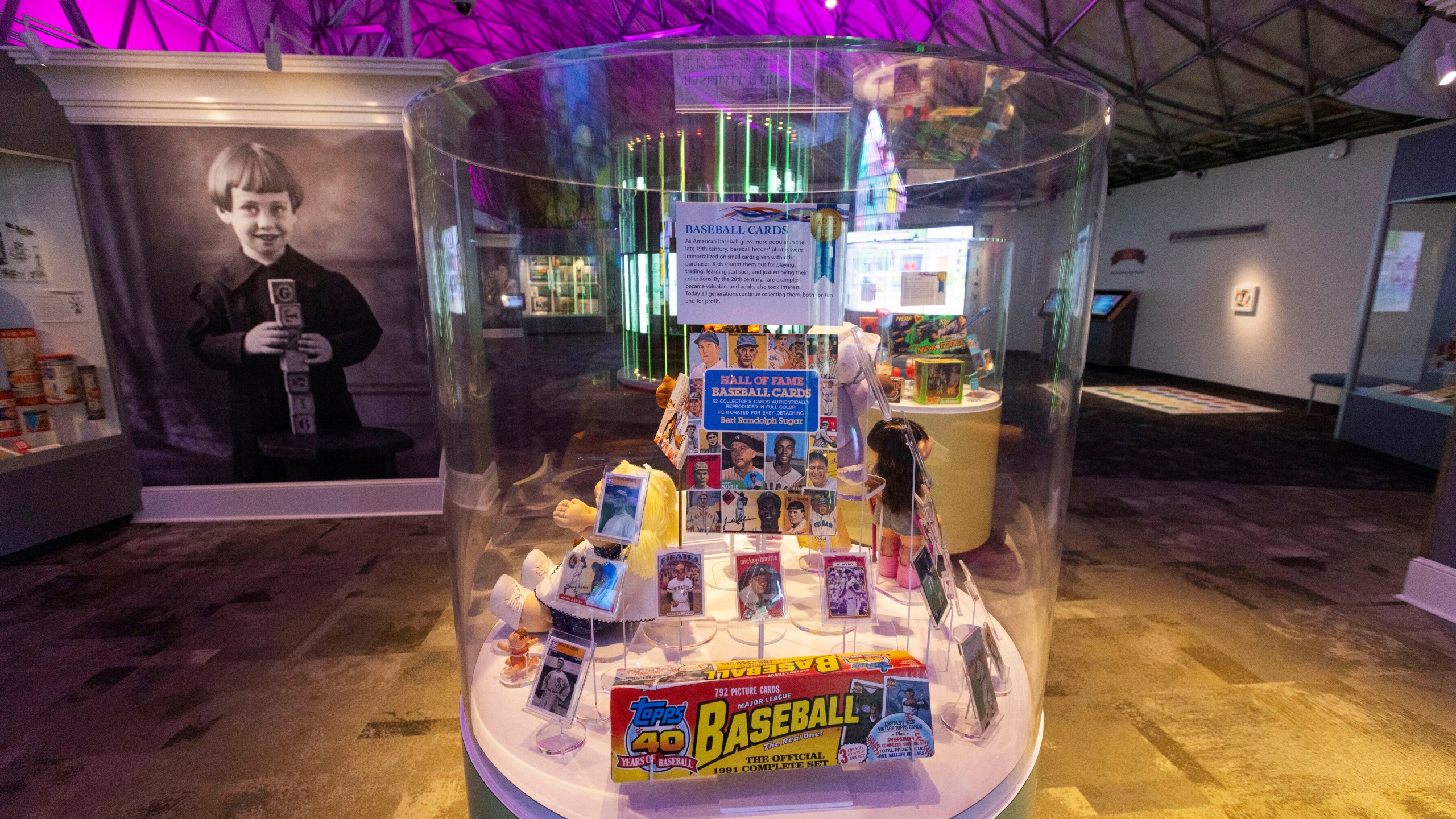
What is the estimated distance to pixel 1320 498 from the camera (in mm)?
4539

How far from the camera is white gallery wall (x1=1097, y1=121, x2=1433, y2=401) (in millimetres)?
7664

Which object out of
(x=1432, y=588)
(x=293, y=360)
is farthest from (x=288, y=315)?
(x=1432, y=588)

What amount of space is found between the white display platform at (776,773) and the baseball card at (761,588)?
0.19 metres

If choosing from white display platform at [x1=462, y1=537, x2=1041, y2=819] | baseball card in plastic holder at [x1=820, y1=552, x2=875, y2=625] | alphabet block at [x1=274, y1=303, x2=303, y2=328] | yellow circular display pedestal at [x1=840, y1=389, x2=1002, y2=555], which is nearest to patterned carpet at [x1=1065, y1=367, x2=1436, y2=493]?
yellow circular display pedestal at [x1=840, y1=389, x2=1002, y2=555]

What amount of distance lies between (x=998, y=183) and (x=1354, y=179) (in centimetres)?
930

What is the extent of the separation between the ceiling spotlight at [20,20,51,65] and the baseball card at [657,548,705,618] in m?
4.04

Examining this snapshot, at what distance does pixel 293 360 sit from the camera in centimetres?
392

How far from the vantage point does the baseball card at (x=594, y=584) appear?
130 centimetres

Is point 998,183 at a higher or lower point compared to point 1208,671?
higher

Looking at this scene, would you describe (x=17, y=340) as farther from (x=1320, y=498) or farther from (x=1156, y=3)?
(x=1156, y=3)

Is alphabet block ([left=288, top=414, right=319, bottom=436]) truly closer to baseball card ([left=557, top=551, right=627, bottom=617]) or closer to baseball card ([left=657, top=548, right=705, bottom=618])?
baseball card ([left=557, top=551, right=627, bottom=617])

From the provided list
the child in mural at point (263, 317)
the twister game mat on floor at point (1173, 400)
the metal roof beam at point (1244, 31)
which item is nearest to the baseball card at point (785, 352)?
the child in mural at point (263, 317)

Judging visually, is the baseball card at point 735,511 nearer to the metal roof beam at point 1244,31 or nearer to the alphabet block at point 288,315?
the alphabet block at point 288,315

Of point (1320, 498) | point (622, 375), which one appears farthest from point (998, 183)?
point (1320, 498)
